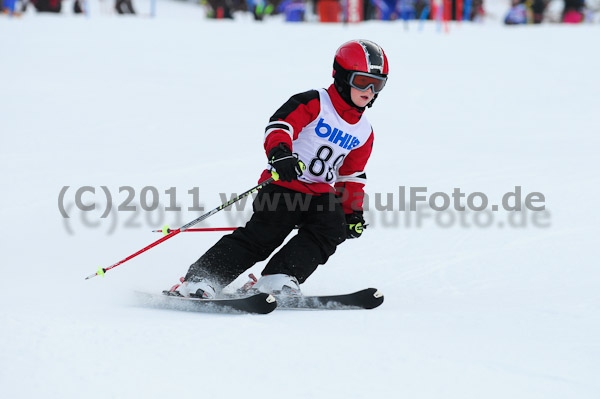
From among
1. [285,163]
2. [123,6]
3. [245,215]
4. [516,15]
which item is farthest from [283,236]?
[123,6]

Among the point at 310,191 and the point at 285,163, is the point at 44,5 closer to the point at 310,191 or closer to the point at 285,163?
the point at 310,191

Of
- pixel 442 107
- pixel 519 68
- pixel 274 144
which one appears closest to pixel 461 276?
pixel 274 144

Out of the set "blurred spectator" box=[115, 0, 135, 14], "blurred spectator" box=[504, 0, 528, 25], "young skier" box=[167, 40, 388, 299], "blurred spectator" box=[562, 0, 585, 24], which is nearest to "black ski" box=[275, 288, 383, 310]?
"young skier" box=[167, 40, 388, 299]

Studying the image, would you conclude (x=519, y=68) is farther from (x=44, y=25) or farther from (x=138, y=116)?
(x=44, y=25)

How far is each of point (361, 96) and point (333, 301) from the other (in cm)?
113

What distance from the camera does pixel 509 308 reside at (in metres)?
3.88

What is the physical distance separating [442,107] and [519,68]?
7.89 ft

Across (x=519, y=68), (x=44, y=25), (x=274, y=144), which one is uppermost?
(x=44, y=25)

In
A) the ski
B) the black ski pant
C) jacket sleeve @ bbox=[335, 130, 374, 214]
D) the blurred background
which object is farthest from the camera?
the blurred background

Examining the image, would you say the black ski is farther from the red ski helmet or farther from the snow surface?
the red ski helmet

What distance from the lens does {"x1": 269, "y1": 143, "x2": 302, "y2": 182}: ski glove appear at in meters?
3.50

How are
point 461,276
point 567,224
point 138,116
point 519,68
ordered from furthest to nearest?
point 519,68
point 138,116
point 567,224
point 461,276

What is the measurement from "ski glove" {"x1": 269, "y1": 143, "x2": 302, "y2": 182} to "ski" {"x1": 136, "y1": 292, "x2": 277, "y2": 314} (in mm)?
612

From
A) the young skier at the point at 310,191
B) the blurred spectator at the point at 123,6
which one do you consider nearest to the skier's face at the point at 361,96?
the young skier at the point at 310,191
